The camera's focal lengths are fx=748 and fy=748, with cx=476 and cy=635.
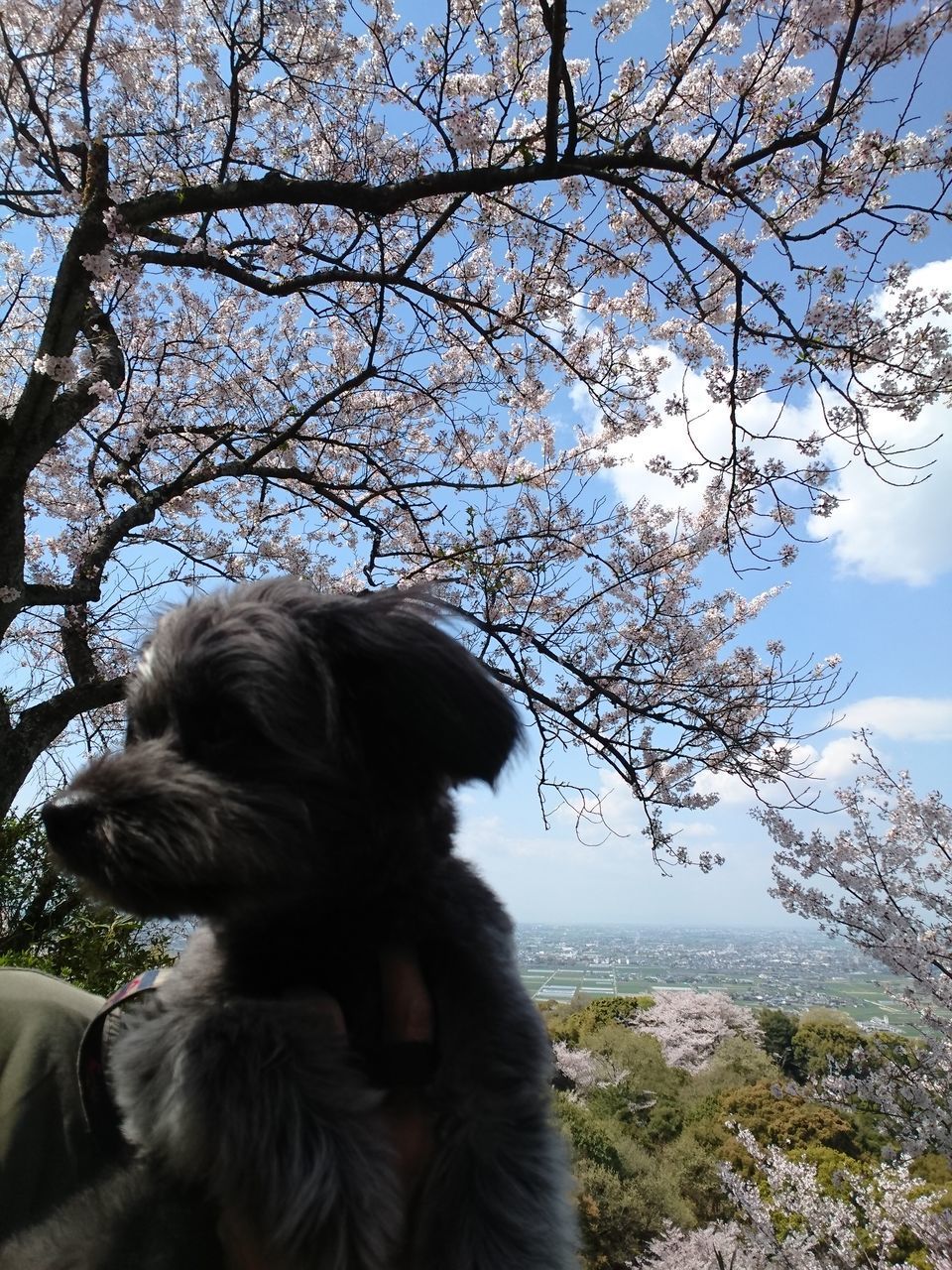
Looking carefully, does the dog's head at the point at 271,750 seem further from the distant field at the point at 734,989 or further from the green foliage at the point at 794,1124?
the green foliage at the point at 794,1124

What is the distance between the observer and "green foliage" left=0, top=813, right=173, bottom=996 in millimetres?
4434

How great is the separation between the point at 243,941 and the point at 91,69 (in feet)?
21.2

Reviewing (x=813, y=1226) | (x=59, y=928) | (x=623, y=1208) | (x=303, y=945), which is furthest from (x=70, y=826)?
(x=623, y=1208)

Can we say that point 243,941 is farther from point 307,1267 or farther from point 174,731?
point 307,1267

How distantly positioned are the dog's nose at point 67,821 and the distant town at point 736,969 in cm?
610

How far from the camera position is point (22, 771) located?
20.0 feet

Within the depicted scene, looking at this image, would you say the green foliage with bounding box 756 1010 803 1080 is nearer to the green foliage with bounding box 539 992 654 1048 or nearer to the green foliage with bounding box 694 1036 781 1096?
the green foliage with bounding box 694 1036 781 1096

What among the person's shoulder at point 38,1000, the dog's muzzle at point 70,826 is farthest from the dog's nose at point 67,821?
the person's shoulder at point 38,1000

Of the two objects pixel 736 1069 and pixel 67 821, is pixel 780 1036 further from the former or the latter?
pixel 67 821

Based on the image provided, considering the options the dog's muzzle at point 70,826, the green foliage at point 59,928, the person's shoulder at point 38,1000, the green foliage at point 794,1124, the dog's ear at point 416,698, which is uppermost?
the dog's ear at point 416,698

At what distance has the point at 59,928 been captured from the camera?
472 centimetres

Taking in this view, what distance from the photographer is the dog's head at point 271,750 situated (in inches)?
56.8

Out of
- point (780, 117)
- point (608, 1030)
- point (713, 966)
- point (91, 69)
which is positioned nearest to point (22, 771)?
point (91, 69)

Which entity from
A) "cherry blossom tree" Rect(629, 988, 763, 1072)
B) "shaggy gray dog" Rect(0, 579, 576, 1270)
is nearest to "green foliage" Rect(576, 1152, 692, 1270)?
"cherry blossom tree" Rect(629, 988, 763, 1072)
